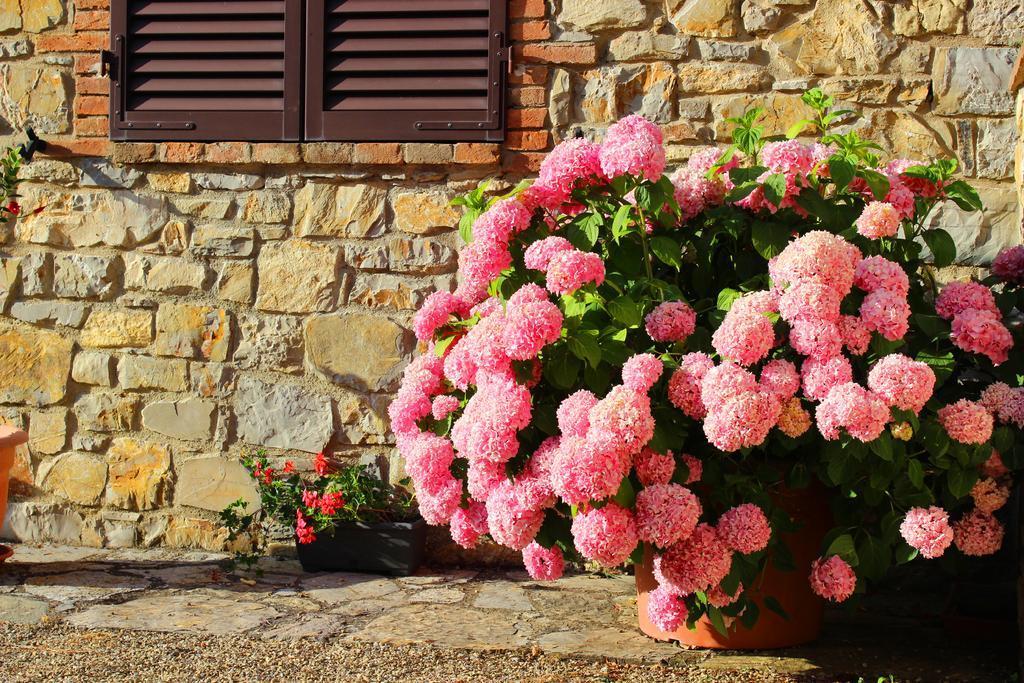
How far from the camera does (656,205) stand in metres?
2.67

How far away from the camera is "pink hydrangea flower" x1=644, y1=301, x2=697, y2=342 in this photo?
2.59 m

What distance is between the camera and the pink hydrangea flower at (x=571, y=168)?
8.93ft

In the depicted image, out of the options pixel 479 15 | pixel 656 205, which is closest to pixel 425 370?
pixel 656 205

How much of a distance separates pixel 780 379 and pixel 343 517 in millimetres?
1977

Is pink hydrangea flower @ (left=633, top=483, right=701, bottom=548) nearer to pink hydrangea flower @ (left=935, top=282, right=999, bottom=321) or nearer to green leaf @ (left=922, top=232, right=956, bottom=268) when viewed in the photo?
pink hydrangea flower @ (left=935, top=282, right=999, bottom=321)

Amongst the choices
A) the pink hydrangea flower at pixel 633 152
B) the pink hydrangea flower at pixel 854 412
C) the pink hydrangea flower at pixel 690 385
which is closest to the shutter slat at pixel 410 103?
the pink hydrangea flower at pixel 633 152

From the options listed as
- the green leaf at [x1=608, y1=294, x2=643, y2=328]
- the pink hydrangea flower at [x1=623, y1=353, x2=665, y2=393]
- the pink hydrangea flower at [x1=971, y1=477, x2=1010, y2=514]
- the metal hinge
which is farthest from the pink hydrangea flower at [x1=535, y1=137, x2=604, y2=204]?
the metal hinge

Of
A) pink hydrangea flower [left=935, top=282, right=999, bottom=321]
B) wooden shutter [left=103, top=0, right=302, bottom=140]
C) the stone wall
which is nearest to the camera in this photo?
pink hydrangea flower [left=935, top=282, right=999, bottom=321]

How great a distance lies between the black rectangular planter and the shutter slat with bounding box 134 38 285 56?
5.89 feet

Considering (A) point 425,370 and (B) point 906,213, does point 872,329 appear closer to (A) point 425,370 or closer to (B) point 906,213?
(B) point 906,213

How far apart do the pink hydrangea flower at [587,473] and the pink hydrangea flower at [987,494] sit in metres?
0.90

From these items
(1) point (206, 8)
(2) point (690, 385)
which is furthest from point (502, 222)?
(1) point (206, 8)

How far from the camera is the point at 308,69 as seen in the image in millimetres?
4109

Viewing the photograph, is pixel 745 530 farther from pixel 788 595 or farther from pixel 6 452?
pixel 6 452
